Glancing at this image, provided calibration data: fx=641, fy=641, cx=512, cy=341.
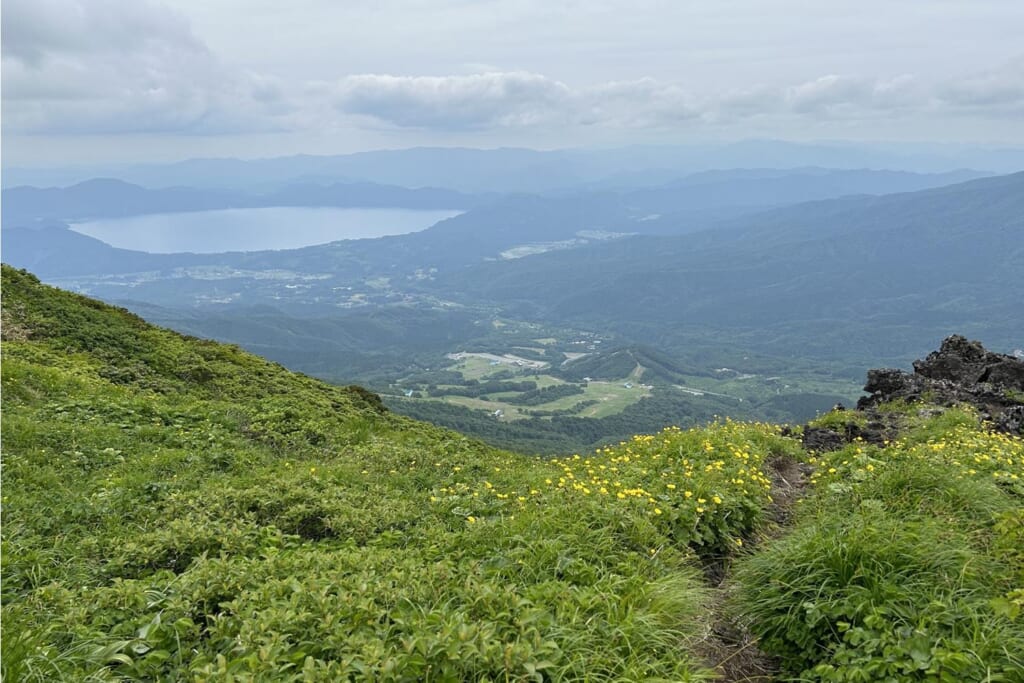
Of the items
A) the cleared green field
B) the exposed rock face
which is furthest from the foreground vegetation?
the cleared green field

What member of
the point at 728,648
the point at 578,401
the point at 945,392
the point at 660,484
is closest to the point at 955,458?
the point at 660,484

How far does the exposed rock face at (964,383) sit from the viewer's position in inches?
696

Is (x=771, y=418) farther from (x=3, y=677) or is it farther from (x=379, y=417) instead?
(x=3, y=677)

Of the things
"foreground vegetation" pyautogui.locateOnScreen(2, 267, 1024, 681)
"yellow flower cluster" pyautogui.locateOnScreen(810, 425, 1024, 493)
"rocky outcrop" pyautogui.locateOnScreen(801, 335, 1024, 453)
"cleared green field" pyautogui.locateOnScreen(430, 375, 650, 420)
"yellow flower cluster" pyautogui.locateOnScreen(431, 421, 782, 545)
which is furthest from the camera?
"cleared green field" pyautogui.locateOnScreen(430, 375, 650, 420)

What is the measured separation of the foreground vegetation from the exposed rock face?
7765 mm

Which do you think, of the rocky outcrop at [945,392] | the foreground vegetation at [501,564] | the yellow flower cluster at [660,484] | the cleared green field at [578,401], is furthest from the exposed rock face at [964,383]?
the cleared green field at [578,401]

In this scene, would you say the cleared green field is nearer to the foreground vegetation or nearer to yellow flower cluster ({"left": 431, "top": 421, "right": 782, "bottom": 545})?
yellow flower cluster ({"left": 431, "top": 421, "right": 782, "bottom": 545})

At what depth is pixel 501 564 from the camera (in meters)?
5.89

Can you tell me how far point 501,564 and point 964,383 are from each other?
2136 centimetres

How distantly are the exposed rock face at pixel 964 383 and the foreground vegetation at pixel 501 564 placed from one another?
777 cm

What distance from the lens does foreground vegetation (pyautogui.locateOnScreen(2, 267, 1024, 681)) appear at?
14.0 feet

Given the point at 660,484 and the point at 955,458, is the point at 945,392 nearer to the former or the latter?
the point at 955,458

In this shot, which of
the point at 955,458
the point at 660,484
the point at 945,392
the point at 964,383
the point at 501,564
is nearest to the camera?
the point at 501,564

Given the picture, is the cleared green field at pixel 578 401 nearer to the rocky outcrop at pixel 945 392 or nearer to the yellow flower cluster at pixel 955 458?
the rocky outcrop at pixel 945 392
